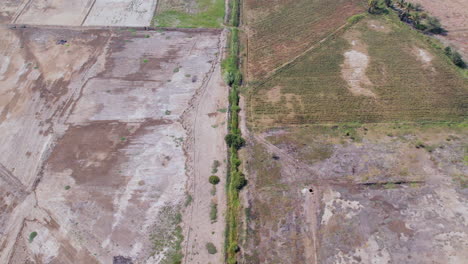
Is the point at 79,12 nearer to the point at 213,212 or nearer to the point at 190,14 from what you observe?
the point at 190,14

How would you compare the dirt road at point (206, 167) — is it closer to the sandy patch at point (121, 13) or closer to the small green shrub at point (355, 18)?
the sandy patch at point (121, 13)

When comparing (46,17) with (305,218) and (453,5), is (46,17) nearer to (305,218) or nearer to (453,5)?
(305,218)

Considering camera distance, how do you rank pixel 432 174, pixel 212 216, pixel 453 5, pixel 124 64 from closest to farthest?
pixel 212 216
pixel 432 174
pixel 124 64
pixel 453 5

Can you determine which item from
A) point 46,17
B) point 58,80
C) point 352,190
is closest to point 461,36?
point 352,190

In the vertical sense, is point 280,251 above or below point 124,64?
Answer: below

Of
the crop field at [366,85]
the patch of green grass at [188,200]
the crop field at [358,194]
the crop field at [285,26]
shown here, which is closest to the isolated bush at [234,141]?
the crop field at [358,194]

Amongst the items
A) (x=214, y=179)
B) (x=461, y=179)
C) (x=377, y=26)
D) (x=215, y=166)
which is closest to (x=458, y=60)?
(x=377, y=26)

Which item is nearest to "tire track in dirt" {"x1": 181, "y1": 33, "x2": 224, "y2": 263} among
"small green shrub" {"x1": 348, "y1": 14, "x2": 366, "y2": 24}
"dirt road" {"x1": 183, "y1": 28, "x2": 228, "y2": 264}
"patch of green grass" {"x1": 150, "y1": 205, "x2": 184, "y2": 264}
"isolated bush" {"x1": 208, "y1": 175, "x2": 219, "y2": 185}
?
"dirt road" {"x1": 183, "y1": 28, "x2": 228, "y2": 264}
